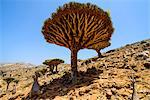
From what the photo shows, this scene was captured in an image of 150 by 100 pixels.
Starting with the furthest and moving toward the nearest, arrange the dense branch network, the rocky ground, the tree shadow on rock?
1. the dense branch network
2. the tree shadow on rock
3. the rocky ground

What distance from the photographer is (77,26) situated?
16.4 meters

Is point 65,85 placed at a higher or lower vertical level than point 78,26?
lower

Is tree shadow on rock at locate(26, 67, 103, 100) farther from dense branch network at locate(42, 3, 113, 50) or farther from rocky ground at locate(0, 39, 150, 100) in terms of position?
dense branch network at locate(42, 3, 113, 50)

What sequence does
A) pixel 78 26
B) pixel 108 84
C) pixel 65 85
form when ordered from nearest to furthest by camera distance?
1. pixel 108 84
2. pixel 65 85
3. pixel 78 26

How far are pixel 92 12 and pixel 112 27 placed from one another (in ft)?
8.80

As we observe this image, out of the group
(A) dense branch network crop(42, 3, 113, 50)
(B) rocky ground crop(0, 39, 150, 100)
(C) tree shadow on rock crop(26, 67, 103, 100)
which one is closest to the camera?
(B) rocky ground crop(0, 39, 150, 100)

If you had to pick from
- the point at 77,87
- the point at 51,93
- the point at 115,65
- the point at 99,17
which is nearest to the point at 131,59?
the point at 115,65

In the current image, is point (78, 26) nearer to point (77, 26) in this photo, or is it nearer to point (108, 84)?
point (77, 26)

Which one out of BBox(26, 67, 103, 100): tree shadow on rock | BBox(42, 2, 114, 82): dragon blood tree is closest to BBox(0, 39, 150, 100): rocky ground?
BBox(26, 67, 103, 100): tree shadow on rock

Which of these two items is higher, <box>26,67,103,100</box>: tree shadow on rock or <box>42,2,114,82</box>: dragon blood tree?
<box>42,2,114,82</box>: dragon blood tree

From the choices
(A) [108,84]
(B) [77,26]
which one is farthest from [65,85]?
(B) [77,26]

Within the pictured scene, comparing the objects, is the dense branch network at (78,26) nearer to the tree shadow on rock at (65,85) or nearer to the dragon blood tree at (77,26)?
the dragon blood tree at (77,26)

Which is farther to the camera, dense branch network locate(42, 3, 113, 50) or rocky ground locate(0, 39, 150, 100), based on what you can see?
dense branch network locate(42, 3, 113, 50)

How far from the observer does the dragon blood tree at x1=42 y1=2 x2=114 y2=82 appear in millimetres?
16172
